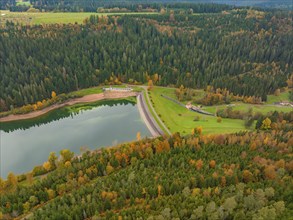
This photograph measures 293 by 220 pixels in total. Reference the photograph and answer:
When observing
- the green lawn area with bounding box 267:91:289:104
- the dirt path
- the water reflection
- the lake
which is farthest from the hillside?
the green lawn area with bounding box 267:91:289:104

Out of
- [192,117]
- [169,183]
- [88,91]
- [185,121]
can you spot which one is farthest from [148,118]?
[169,183]

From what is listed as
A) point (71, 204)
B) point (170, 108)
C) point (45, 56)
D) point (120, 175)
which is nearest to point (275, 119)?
point (170, 108)

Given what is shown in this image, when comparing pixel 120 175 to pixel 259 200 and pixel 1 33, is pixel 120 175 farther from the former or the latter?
pixel 1 33

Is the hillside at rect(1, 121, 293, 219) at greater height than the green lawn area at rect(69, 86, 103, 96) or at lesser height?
greater

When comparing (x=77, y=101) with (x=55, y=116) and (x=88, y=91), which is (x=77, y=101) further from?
(x=55, y=116)

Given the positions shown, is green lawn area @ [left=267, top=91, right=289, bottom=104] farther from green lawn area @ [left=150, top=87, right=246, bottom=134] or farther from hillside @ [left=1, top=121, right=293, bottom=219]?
hillside @ [left=1, top=121, right=293, bottom=219]

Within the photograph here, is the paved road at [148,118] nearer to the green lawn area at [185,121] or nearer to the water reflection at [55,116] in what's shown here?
the green lawn area at [185,121]

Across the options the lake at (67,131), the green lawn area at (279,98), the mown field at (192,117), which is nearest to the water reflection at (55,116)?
the lake at (67,131)
